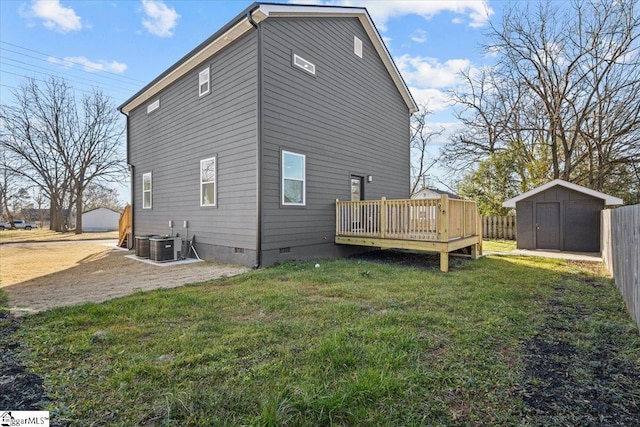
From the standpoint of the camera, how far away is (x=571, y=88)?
14.0 m

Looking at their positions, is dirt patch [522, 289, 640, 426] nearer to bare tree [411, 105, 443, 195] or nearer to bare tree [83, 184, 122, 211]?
bare tree [411, 105, 443, 195]

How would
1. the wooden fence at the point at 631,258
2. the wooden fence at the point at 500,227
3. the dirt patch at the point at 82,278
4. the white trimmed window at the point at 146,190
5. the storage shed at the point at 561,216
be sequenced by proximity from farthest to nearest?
the wooden fence at the point at 500,227 < the white trimmed window at the point at 146,190 < the storage shed at the point at 561,216 < the dirt patch at the point at 82,278 < the wooden fence at the point at 631,258

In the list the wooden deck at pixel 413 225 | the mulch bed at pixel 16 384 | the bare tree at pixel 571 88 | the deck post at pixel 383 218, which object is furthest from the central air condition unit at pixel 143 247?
the bare tree at pixel 571 88

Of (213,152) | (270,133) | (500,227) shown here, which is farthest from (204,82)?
(500,227)

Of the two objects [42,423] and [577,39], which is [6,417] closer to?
[42,423]

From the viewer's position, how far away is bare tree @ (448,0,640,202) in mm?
12758

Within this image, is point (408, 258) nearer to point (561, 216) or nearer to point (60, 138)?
point (561, 216)

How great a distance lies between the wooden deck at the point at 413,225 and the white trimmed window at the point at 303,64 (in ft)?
11.5

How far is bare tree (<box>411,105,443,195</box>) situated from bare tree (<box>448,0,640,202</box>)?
269 inches

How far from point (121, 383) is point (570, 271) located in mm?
8367

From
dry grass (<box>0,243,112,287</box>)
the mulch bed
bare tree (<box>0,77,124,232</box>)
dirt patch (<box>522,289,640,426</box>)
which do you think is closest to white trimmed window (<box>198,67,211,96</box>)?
dry grass (<box>0,243,112,287</box>)

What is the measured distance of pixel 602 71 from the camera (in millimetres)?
13258

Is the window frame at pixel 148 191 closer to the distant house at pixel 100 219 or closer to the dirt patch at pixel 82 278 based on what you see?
the dirt patch at pixel 82 278

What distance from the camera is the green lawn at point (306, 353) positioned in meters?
1.88
